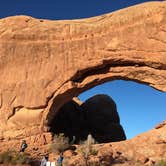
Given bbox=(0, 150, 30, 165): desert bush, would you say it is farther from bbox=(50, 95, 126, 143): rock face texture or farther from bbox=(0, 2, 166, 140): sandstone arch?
bbox=(50, 95, 126, 143): rock face texture

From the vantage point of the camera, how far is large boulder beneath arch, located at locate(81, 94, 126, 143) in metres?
27.8

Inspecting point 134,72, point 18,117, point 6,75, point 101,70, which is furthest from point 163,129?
point 6,75

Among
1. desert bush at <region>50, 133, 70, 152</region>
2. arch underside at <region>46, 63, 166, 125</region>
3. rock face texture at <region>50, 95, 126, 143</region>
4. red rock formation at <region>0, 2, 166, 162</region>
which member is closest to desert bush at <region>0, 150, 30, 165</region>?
desert bush at <region>50, 133, 70, 152</region>

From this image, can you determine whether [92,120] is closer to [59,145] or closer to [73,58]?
[73,58]

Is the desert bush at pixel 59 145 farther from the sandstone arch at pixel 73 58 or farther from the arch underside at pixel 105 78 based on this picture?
the arch underside at pixel 105 78

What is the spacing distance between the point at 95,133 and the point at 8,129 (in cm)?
978

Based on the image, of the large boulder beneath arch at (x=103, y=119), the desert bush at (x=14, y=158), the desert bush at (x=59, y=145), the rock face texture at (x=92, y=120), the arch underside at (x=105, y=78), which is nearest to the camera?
the desert bush at (x=14, y=158)

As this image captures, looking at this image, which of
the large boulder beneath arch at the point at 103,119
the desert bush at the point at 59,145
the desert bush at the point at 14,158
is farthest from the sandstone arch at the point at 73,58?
the large boulder beneath arch at the point at 103,119

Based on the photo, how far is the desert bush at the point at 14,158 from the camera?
1655 centimetres

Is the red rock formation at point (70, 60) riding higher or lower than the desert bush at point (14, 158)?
higher

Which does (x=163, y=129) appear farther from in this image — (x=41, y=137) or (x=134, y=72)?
(x=41, y=137)

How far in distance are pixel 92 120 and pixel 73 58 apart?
33.7 feet

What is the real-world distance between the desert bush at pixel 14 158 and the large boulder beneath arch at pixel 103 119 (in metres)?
10.4

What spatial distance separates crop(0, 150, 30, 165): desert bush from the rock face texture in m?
7.49
